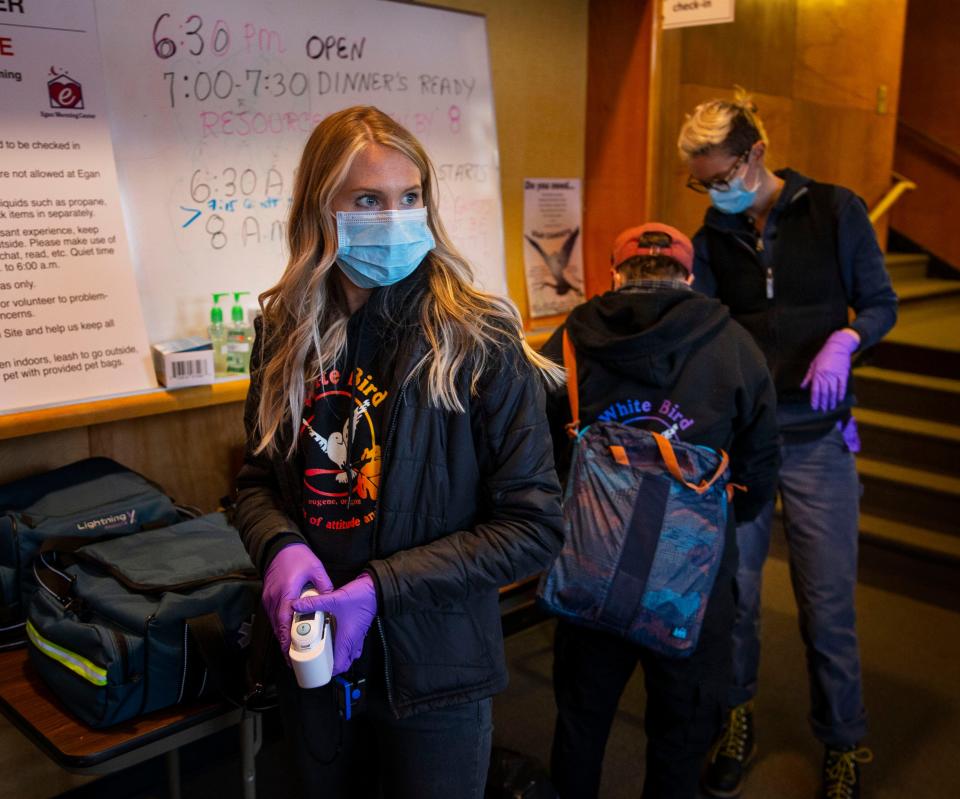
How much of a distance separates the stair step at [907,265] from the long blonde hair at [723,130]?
422 cm

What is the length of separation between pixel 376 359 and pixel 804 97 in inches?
142

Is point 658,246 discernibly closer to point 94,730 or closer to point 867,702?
point 94,730

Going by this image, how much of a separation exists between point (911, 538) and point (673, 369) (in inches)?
98.9

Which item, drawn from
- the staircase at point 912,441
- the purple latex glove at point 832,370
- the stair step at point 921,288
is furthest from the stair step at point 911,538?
the stair step at point 921,288

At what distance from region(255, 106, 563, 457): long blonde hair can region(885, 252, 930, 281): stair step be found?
17.4ft

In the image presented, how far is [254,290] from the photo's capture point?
8.07 ft

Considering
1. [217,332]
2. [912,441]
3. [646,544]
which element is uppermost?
[217,332]

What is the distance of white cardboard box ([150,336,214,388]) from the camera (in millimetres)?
2154

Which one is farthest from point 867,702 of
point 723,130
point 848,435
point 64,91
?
point 64,91

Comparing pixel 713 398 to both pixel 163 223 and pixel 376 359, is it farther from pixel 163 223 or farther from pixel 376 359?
pixel 163 223

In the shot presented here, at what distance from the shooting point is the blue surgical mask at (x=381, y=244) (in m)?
1.31

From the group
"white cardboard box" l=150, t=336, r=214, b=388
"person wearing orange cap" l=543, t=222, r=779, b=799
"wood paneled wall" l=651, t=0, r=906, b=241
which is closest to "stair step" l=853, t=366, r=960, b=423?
"wood paneled wall" l=651, t=0, r=906, b=241

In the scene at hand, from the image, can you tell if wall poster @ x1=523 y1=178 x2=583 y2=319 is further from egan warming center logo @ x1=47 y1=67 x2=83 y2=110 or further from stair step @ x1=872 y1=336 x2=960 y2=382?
stair step @ x1=872 y1=336 x2=960 y2=382

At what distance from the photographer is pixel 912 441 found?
408 centimetres
